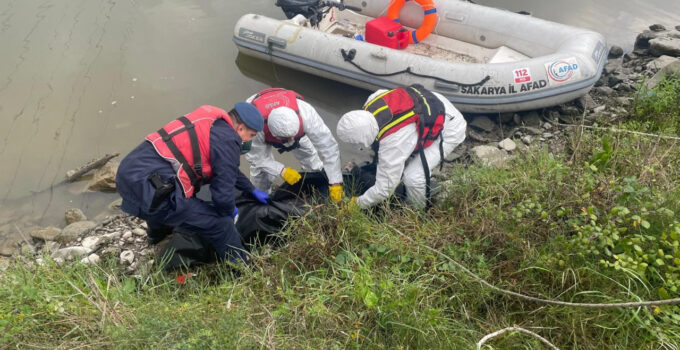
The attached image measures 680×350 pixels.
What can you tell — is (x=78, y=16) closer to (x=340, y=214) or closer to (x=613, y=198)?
(x=340, y=214)

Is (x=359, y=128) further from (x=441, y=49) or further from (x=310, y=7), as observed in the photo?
(x=310, y=7)

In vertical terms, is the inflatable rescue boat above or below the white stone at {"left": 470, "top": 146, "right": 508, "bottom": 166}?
above

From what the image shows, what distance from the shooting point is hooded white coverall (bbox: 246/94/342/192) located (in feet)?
11.4

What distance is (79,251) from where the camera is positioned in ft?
11.0

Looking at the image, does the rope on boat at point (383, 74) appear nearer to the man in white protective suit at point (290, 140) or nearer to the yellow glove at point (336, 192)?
the man in white protective suit at point (290, 140)

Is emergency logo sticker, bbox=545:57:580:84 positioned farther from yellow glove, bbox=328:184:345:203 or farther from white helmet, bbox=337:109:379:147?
yellow glove, bbox=328:184:345:203

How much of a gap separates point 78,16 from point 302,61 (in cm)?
386

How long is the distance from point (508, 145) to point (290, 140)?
89.9 inches

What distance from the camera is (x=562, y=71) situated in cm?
436

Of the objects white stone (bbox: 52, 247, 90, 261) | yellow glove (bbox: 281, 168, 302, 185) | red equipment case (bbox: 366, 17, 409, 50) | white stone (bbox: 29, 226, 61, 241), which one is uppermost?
red equipment case (bbox: 366, 17, 409, 50)

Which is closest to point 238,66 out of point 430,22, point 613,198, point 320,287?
point 430,22

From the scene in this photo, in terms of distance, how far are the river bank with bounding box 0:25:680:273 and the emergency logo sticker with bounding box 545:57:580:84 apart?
372 mm

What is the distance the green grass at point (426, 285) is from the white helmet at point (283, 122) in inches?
26.6

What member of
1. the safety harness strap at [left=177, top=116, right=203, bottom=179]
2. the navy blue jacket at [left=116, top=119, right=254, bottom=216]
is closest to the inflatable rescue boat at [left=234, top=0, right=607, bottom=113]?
the navy blue jacket at [left=116, top=119, right=254, bottom=216]
